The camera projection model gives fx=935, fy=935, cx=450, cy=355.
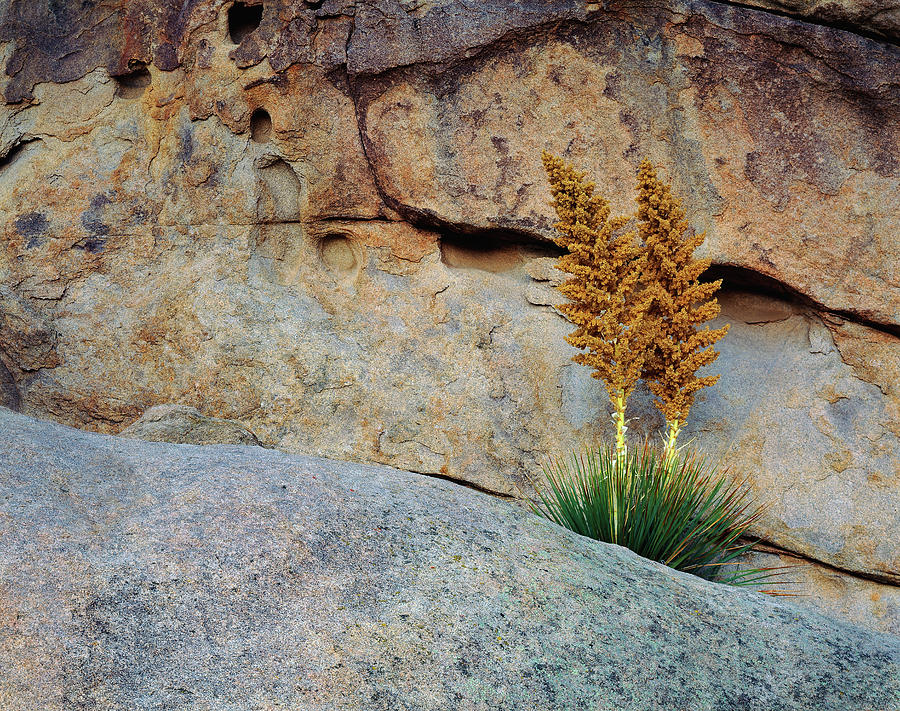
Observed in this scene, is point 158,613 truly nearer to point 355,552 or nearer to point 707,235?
point 355,552

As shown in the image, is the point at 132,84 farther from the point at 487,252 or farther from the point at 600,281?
the point at 600,281

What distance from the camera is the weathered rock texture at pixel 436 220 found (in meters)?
6.21

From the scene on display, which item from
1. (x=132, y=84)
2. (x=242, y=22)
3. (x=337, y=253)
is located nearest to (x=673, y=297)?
(x=337, y=253)

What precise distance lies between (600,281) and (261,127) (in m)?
3.33

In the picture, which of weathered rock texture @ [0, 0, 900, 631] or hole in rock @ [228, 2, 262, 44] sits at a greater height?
hole in rock @ [228, 2, 262, 44]

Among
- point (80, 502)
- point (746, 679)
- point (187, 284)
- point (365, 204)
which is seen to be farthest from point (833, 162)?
point (80, 502)

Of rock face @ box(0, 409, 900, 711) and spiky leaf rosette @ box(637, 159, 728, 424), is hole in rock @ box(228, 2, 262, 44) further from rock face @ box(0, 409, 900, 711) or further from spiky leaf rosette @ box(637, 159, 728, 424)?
rock face @ box(0, 409, 900, 711)

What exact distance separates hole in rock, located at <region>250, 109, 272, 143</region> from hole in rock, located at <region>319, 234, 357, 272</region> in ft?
2.97

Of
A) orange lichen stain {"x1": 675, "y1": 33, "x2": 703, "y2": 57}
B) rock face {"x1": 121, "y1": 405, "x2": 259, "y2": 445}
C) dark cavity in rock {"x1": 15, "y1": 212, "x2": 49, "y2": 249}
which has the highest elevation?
orange lichen stain {"x1": 675, "y1": 33, "x2": 703, "y2": 57}

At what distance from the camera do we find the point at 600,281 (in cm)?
536

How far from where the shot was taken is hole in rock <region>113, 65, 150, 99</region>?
7.56 meters

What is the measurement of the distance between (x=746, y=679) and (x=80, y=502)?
246cm

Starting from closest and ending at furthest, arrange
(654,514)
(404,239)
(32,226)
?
A: 1. (654,514)
2. (404,239)
3. (32,226)

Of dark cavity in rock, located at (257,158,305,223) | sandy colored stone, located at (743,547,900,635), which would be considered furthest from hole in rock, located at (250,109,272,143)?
sandy colored stone, located at (743,547,900,635)
